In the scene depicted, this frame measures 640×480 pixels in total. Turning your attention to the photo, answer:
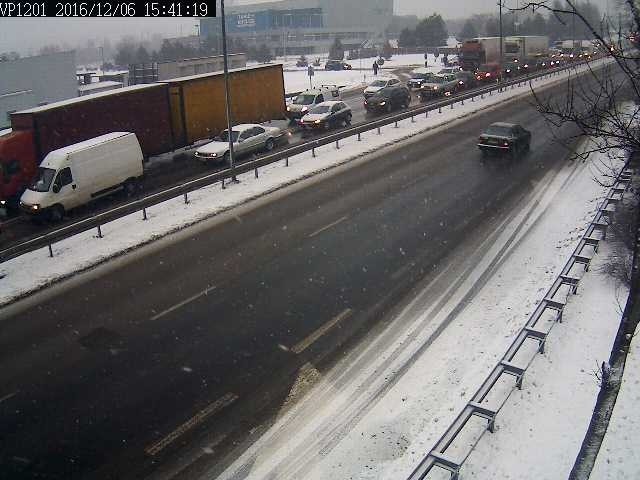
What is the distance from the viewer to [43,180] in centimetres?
1864

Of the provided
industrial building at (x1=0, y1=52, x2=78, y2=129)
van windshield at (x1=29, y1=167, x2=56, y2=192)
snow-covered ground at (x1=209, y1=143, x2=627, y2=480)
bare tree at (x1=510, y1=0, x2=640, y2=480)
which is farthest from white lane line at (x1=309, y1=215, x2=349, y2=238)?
industrial building at (x1=0, y1=52, x2=78, y2=129)

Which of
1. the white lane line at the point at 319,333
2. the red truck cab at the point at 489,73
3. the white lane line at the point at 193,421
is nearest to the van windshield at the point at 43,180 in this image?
the white lane line at the point at 319,333

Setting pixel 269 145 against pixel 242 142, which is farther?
pixel 269 145

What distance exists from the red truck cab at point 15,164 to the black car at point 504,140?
59.7ft

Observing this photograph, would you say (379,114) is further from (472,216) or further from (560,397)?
(560,397)

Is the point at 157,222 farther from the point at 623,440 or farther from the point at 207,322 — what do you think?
the point at 623,440

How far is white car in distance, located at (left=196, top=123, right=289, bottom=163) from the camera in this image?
2427cm

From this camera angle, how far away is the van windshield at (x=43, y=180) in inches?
727

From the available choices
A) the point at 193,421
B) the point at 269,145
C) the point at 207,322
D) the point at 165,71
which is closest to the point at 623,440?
the point at 193,421

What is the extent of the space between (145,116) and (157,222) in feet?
28.0

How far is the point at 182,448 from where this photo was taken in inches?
328

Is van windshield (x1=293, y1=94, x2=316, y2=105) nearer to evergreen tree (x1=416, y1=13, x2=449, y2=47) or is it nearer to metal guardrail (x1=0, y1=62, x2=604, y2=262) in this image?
metal guardrail (x1=0, y1=62, x2=604, y2=262)

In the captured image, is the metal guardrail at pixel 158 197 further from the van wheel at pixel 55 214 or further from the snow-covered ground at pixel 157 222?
the van wheel at pixel 55 214

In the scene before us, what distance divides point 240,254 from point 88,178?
24.3 feet
